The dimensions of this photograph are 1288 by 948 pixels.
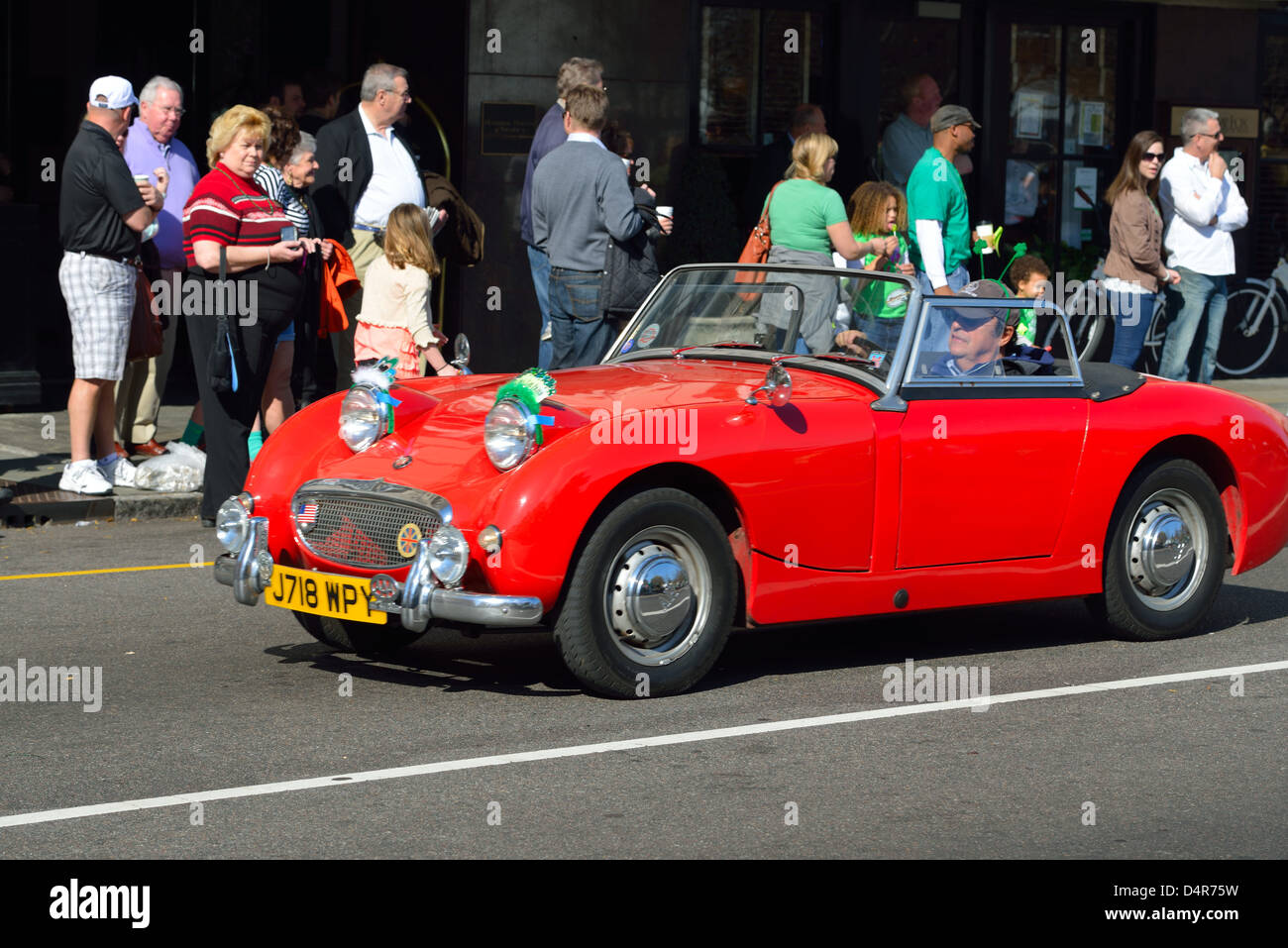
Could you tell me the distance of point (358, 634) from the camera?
7688mm

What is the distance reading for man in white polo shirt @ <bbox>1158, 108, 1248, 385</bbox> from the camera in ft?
48.7

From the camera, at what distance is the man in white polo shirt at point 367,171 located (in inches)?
467

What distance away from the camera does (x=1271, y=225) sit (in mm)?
19328

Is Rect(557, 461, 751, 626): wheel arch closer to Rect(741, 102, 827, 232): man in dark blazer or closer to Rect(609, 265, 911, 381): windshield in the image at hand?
Rect(609, 265, 911, 381): windshield

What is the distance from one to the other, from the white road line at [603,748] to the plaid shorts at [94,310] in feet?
19.3

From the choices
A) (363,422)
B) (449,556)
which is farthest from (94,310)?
(449,556)

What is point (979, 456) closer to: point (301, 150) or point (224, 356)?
point (224, 356)

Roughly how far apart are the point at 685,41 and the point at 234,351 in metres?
7.08

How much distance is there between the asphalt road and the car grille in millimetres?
494

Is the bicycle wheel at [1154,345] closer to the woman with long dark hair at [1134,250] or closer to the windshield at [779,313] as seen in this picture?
the woman with long dark hair at [1134,250]

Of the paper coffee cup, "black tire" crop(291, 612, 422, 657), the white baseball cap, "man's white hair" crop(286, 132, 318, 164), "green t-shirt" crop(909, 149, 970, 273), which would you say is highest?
the white baseball cap

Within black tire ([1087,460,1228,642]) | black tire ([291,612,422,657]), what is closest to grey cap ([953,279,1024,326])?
black tire ([1087,460,1228,642])

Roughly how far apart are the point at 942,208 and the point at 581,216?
2.03 m

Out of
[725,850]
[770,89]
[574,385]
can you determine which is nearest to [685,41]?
[770,89]
